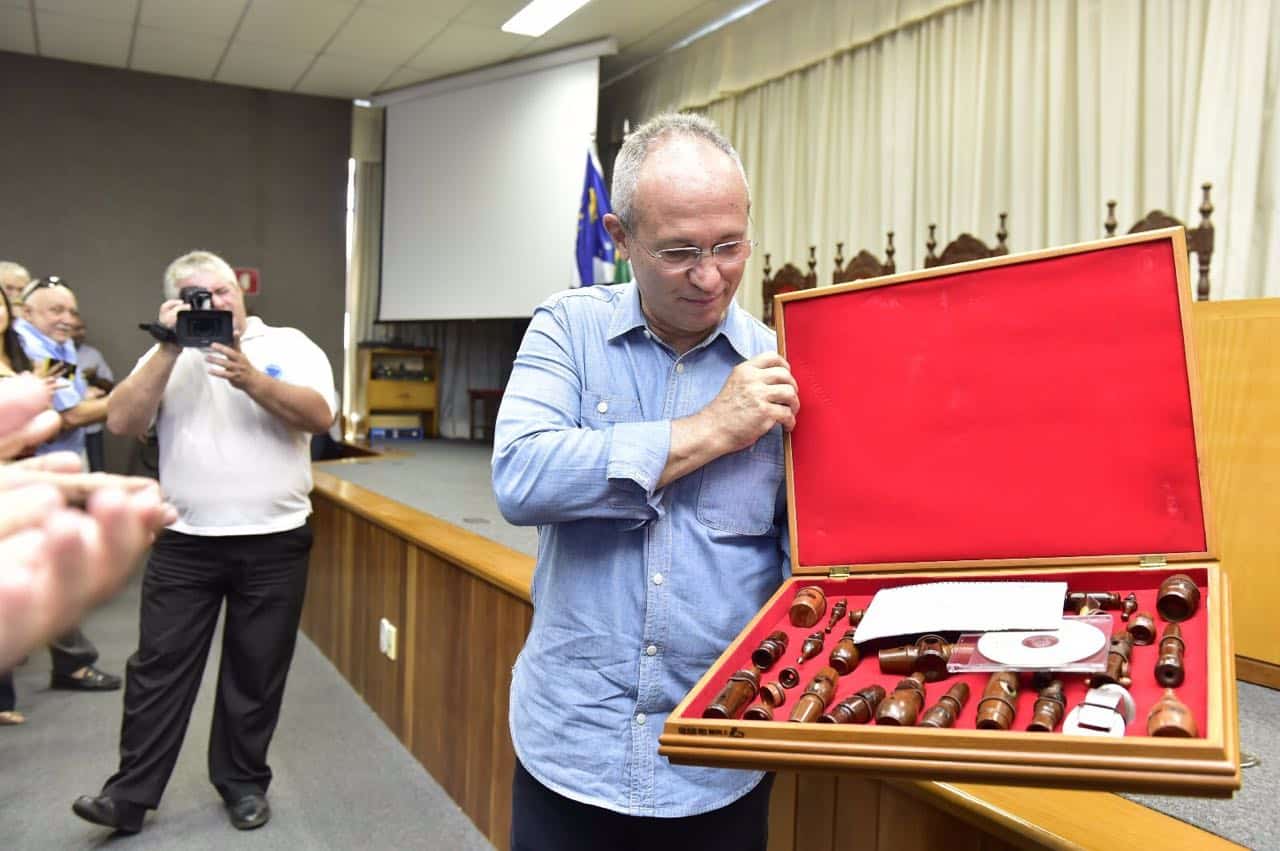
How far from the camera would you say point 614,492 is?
3.03 ft

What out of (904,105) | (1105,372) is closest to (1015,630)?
(1105,372)

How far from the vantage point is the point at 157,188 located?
21.3ft

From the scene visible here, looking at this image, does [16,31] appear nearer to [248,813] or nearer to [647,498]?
[248,813]

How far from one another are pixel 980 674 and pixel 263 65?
6756 mm

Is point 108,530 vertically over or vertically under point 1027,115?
under

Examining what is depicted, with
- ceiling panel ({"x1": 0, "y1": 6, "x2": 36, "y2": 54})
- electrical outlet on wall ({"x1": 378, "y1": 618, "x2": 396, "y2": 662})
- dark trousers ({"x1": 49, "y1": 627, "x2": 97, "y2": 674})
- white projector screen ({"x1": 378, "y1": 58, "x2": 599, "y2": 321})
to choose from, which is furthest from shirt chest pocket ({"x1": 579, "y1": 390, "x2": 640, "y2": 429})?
ceiling panel ({"x1": 0, "y1": 6, "x2": 36, "y2": 54})

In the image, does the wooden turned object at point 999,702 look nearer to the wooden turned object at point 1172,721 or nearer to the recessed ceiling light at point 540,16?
the wooden turned object at point 1172,721

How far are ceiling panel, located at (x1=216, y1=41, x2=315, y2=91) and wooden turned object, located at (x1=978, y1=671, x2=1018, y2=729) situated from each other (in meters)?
6.41

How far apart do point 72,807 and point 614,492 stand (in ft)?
6.73

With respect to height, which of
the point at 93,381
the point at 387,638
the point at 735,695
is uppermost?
the point at 93,381

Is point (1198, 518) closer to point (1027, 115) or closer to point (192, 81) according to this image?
point (1027, 115)

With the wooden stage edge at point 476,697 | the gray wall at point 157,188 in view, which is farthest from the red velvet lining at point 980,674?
the gray wall at point 157,188

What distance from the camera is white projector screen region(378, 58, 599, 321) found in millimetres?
5906

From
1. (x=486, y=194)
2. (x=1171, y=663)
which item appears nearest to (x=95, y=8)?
(x=486, y=194)
